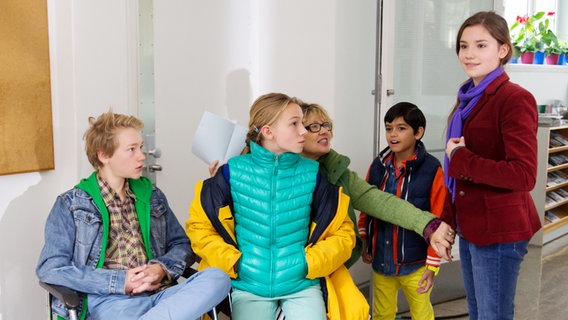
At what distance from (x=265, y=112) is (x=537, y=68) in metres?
4.64

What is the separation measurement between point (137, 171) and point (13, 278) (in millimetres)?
672

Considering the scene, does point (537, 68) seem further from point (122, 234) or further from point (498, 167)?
point (122, 234)

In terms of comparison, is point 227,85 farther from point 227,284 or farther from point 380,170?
point 227,284

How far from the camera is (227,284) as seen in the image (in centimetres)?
183

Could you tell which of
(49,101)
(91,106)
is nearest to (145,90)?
(91,106)

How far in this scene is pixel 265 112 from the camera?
2135mm

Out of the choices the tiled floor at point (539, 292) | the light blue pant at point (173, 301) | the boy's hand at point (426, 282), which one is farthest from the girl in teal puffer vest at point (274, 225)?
the tiled floor at point (539, 292)

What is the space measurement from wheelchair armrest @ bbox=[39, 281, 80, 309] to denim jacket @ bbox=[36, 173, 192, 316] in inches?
0.8

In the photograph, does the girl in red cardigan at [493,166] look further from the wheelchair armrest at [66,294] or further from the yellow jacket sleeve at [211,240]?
the wheelchair armrest at [66,294]

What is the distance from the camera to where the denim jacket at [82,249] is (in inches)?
72.7

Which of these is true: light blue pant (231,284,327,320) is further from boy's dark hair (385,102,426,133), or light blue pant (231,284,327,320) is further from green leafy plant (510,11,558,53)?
green leafy plant (510,11,558,53)

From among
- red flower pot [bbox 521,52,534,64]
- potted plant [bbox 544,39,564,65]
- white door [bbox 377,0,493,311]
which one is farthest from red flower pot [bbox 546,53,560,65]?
white door [bbox 377,0,493,311]

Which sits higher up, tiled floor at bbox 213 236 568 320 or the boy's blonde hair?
the boy's blonde hair

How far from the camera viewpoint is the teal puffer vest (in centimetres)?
197
